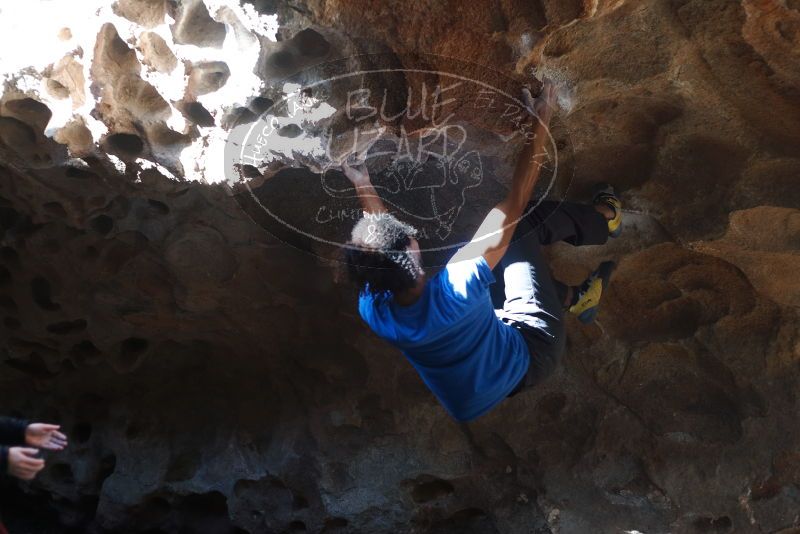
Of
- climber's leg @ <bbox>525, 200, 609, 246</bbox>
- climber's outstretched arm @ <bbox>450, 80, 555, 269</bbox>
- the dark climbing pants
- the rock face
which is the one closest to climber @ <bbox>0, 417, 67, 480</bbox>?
the rock face

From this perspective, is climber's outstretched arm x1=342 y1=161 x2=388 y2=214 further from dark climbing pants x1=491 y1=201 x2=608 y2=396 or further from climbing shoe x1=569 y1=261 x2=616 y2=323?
climbing shoe x1=569 y1=261 x2=616 y2=323

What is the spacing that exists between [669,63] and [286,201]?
94 cm

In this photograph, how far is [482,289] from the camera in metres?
1.68

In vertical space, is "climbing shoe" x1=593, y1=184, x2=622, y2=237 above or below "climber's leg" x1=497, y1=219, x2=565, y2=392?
above

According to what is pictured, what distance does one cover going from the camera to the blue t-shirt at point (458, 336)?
1.68 meters

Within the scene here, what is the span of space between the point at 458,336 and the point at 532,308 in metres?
0.28

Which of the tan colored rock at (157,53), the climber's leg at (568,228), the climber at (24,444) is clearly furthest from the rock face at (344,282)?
the climber at (24,444)

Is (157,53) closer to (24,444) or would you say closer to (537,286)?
(24,444)

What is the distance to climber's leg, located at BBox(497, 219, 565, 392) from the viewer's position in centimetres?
192

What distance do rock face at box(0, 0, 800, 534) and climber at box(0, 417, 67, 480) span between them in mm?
668

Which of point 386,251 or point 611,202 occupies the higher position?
point 611,202

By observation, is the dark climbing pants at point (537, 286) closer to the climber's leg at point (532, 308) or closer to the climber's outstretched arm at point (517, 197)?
the climber's leg at point (532, 308)

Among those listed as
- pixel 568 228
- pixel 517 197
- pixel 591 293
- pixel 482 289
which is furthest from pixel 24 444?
pixel 591 293

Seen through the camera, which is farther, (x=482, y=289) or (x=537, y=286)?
(x=537, y=286)
